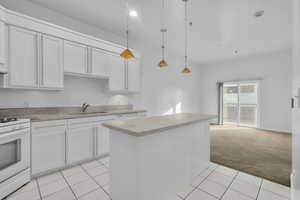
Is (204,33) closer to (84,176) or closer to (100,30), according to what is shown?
(100,30)

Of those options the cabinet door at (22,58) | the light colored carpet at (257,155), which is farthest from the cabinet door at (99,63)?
the light colored carpet at (257,155)

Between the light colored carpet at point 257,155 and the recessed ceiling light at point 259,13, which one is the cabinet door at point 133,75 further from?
the recessed ceiling light at point 259,13

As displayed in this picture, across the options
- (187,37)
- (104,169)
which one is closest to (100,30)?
(187,37)

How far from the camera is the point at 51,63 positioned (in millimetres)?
2340

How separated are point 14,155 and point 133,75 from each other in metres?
2.69

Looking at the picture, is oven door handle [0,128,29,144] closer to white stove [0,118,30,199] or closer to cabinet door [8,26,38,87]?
white stove [0,118,30,199]

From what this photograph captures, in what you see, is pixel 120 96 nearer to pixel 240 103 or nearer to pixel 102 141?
pixel 102 141

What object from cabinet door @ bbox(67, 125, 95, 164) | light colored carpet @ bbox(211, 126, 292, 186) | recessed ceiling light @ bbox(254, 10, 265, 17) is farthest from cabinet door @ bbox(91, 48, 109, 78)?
recessed ceiling light @ bbox(254, 10, 265, 17)

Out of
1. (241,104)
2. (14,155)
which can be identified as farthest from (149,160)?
(241,104)

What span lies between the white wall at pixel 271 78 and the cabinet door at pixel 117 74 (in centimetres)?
499

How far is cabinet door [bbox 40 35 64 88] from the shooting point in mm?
2262

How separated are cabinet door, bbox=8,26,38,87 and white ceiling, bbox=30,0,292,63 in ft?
2.83

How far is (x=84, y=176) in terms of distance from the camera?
2.13 metres

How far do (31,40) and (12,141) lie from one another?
1.55 meters
